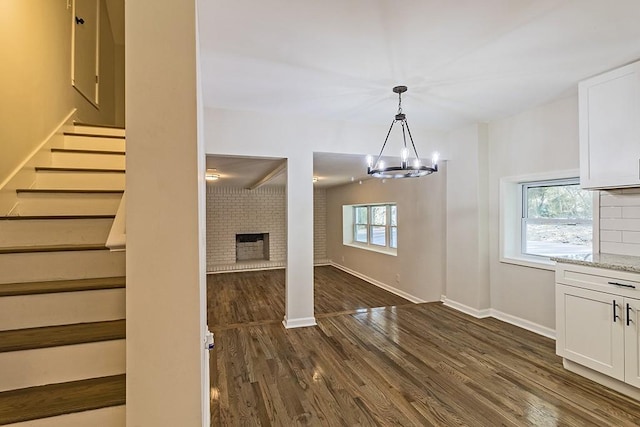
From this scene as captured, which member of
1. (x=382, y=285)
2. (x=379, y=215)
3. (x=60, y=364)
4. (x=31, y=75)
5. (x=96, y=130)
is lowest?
(x=382, y=285)

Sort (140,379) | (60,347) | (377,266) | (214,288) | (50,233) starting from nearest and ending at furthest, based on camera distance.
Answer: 1. (140,379)
2. (60,347)
3. (50,233)
4. (214,288)
5. (377,266)

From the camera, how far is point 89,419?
1.25m

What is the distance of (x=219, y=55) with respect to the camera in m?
2.38

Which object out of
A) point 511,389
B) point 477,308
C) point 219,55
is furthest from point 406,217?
point 219,55

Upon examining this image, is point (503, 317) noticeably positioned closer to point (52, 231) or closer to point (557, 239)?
point (557, 239)

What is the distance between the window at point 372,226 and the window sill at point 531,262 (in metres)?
2.59

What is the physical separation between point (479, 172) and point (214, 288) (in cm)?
524

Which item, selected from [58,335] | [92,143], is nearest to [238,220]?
[92,143]

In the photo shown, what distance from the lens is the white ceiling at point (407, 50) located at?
1.88m

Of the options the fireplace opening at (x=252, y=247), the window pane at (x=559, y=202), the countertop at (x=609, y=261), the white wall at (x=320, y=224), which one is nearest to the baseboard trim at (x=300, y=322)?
the countertop at (x=609, y=261)

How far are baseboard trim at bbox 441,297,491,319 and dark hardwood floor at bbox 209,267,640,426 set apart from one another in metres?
0.13

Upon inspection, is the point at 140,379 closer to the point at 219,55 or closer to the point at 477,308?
the point at 219,55

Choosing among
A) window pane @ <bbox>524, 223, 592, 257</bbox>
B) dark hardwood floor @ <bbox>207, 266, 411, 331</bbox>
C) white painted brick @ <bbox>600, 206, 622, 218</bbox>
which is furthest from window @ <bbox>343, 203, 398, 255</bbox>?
white painted brick @ <bbox>600, 206, 622, 218</bbox>

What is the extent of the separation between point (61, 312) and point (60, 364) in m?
0.27
